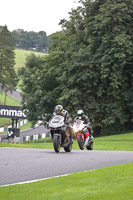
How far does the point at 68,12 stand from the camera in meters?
52.7

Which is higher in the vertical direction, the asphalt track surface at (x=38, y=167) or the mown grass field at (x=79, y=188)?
the asphalt track surface at (x=38, y=167)

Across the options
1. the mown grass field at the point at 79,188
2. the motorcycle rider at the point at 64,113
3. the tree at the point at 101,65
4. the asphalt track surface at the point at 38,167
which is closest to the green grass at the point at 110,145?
the tree at the point at 101,65

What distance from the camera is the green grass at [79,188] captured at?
289 inches

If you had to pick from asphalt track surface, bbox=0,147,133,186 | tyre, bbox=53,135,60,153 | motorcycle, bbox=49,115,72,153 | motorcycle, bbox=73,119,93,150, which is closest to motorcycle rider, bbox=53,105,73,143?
motorcycle, bbox=49,115,72,153

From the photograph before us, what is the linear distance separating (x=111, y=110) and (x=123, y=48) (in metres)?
6.15

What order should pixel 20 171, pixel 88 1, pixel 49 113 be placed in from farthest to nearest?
1. pixel 49 113
2. pixel 88 1
3. pixel 20 171

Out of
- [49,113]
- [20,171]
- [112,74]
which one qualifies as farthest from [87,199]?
[49,113]

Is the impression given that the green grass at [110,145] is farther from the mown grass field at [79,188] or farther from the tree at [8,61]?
the tree at [8,61]

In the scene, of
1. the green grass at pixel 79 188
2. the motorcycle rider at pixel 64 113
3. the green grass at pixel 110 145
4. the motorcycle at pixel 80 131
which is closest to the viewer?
the green grass at pixel 79 188

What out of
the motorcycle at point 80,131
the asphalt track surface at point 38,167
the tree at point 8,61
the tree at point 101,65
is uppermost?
the tree at point 8,61

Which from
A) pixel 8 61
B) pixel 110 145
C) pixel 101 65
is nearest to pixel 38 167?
pixel 110 145

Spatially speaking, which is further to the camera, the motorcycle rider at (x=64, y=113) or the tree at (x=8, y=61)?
the tree at (x=8, y=61)

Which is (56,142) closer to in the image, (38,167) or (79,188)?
(38,167)

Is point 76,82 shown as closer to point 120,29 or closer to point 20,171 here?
point 120,29
